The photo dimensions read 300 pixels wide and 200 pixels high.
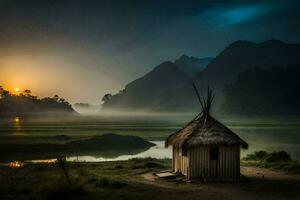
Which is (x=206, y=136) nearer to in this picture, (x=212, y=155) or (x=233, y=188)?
(x=212, y=155)

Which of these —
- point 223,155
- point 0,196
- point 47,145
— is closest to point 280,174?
point 223,155

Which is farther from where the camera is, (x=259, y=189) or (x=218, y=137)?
(x=218, y=137)

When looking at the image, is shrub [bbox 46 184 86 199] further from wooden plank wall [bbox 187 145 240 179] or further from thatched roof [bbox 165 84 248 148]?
wooden plank wall [bbox 187 145 240 179]

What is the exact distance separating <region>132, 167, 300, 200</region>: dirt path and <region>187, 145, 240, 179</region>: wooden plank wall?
1.04 meters

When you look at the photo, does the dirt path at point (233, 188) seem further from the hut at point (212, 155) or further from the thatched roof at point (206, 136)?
the thatched roof at point (206, 136)

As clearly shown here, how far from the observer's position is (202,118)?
28.3 metres

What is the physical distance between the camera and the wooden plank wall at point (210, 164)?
26.1 meters

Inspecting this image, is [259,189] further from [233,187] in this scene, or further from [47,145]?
[47,145]

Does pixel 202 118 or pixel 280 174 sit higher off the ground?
pixel 202 118

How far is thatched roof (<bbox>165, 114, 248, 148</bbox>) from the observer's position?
25.8 m

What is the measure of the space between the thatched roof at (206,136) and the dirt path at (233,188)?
2389mm

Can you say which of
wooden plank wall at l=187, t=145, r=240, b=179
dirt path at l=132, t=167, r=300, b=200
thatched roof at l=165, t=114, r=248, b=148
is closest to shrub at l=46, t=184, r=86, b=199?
dirt path at l=132, t=167, r=300, b=200

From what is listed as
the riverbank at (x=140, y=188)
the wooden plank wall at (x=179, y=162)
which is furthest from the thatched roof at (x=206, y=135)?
the riverbank at (x=140, y=188)

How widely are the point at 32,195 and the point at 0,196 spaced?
5.17 ft
